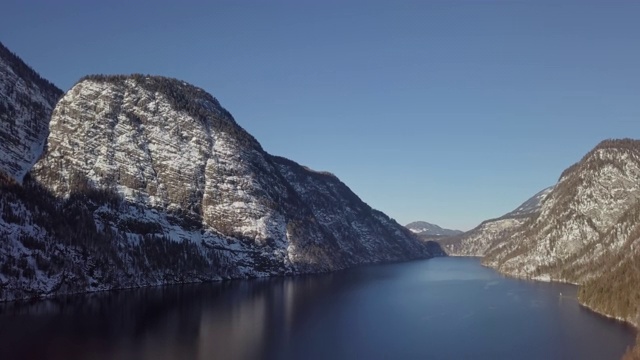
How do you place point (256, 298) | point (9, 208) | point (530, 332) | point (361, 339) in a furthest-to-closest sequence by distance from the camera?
point (256, 298)
point (9, 208)
point (530, 332)
point (361, 339)

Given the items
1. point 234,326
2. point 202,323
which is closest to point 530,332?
point 234,326

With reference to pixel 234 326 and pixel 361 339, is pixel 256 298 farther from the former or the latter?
pixel 361 339

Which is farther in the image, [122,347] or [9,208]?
[9,208]

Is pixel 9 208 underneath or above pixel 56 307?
above

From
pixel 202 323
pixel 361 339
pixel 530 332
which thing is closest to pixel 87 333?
pixel 202 323

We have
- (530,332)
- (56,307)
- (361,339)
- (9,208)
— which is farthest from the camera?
(9,208)

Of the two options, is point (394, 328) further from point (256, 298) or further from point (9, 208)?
point (9, 208)
